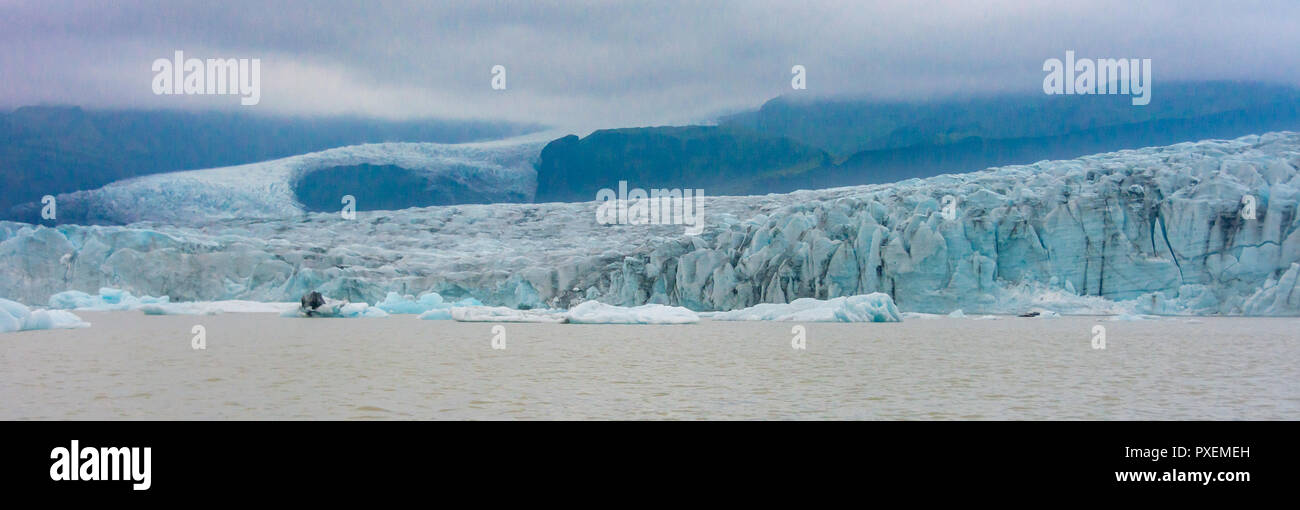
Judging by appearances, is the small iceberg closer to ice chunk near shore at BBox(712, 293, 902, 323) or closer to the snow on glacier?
ice chunk near shore at BBox(712, 293, 902, 323)

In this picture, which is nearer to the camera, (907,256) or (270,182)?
(907,256)

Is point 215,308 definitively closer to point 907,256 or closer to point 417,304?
point 417,304

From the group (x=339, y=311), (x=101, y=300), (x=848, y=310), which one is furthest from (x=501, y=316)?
(x=101, y=300)

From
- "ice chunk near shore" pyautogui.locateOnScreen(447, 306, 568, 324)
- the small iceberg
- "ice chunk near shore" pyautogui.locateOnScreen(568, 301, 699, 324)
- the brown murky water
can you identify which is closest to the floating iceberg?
the small iceberg

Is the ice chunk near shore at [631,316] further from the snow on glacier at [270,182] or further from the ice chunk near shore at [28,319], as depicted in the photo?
the snow on glacier at [270,182]
